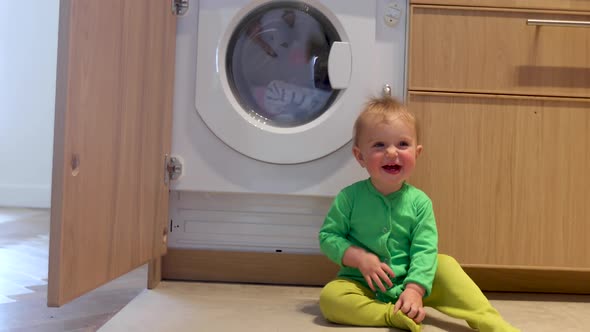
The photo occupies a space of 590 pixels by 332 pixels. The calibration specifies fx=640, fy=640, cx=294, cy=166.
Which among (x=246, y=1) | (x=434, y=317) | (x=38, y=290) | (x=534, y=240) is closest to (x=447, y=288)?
(x=434, y=317)

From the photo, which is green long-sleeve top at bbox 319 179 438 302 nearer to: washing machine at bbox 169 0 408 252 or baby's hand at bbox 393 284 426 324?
baby's hand at bbox 393 284 426 324

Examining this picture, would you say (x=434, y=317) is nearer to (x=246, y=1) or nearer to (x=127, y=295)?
(x=127, y=295)

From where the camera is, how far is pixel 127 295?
1480 millimetres

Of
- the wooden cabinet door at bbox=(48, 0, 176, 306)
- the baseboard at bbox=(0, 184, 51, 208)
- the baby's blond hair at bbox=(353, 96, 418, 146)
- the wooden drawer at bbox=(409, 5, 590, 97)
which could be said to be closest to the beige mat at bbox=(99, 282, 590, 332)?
the wooden cabinet door at bbox=(48, 0, 176, 306)

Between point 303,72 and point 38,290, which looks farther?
point 303,72

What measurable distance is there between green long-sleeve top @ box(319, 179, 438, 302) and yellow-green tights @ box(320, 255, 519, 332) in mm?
46

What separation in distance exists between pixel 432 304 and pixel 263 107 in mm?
634

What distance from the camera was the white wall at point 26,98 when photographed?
141 inches

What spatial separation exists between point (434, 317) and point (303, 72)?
0.67 meters

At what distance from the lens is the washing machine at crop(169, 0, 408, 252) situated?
4.98 ft

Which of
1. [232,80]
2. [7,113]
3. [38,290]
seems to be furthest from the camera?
[7,113]

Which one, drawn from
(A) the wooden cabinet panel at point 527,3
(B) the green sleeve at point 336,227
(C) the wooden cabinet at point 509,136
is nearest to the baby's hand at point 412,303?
(B) the green sleeve at point 336,227

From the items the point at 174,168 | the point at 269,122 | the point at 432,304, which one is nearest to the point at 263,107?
the point at 269,122

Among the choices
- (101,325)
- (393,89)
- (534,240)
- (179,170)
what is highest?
(393,89)
